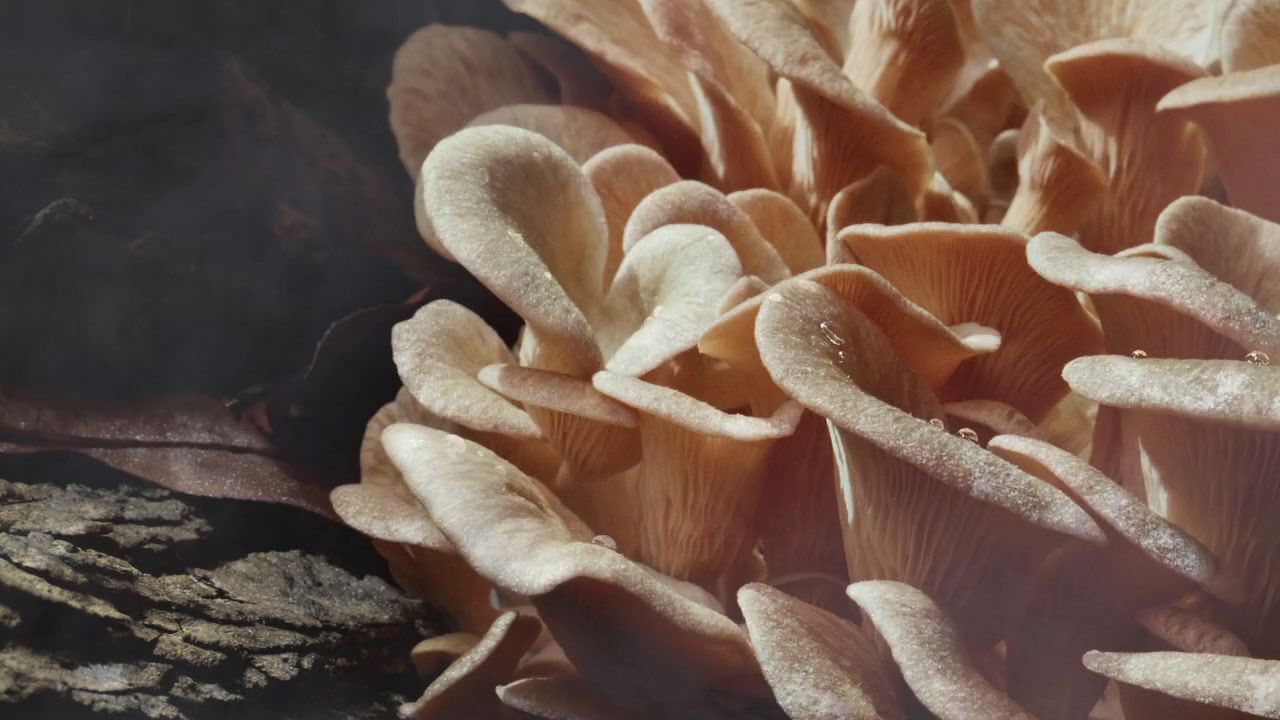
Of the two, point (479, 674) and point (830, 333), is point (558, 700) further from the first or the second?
point (830, 333)

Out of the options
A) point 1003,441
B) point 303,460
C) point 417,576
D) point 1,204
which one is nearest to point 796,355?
point 1003,441

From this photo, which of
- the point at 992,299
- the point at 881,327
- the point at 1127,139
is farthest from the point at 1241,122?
the point at 881,327

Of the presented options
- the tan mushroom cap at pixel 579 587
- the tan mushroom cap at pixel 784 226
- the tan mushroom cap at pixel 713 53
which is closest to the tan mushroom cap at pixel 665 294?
the tan mushroom cap at pixel 784 226

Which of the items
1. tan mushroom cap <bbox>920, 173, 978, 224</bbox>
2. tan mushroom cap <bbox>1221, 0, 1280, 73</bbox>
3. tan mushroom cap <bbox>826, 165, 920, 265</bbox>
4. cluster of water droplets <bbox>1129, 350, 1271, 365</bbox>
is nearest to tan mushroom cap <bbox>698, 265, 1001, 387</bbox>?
cluster of water droplets <bbox>1129, 350, 1271, 365</bbox>

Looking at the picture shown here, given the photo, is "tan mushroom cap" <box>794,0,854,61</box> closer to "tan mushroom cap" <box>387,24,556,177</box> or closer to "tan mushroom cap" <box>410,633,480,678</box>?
"tan mushroom cap" <box>387,24,556,177</box>

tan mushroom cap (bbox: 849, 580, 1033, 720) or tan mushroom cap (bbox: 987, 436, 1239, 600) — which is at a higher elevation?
tan mushroom cap (bbox: 987, 436, 1239, 600)

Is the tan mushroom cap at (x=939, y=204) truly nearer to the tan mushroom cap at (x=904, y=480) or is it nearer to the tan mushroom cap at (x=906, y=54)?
the tan mushroom cap at (x=906, y=54)

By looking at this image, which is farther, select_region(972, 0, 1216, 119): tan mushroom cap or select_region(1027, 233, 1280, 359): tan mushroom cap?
select_region(972, 0, 1216, 119): tan mushroom cap
